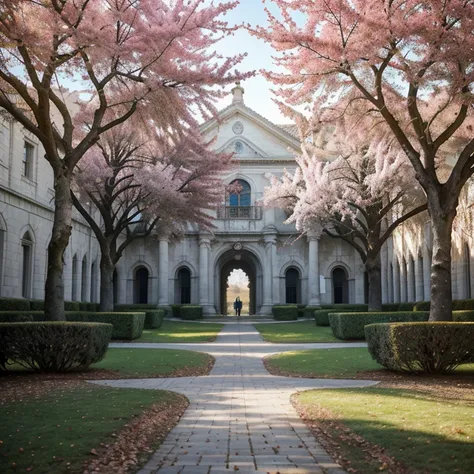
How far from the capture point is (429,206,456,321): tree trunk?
13.1 meters

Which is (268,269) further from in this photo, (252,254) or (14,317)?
(14,317)

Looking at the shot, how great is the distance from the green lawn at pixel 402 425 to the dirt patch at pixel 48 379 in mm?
4064

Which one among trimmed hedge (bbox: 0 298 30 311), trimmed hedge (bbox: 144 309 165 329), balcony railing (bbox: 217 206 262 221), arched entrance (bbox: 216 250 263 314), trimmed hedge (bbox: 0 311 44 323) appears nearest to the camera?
trimmed hedge (bbox: 0 311 44 323)

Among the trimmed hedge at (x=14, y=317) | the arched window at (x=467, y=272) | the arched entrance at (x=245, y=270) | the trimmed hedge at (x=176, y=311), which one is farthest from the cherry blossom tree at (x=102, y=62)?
the arched entrance at (x=245, y=270)

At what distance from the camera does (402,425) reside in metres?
6.75

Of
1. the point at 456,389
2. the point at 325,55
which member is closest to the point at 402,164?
the point at 325,55

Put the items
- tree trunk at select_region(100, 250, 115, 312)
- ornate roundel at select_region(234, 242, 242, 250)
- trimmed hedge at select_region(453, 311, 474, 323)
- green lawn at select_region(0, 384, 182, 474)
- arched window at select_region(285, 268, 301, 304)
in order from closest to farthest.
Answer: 1. green lawn at select_region(0, 384, 182, 474)
2. trimmed hedge at select_region(453, 311, 474, 323)
3. tree trunk at select_region(100, 250, 115, 312)
4. ornate roundel at select_region(234, 242, 242, 250)
5. arched window at select_region(285, 268, 301, 304)

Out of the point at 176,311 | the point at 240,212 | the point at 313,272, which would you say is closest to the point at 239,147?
the point at 240,212

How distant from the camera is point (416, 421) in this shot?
6883 mm

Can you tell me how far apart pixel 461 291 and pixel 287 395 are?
1946cm

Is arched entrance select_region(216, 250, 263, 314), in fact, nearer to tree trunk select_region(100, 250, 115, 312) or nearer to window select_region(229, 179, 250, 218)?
window select_region(229, 179, 250, 218)

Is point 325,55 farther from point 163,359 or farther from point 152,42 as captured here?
point 163,359

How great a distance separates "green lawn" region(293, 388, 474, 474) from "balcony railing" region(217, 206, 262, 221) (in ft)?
109

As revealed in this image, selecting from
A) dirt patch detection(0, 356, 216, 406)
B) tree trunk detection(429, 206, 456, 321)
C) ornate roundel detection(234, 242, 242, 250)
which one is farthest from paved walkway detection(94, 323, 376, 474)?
ornate roundel detection(234, 242, 242, 250)
